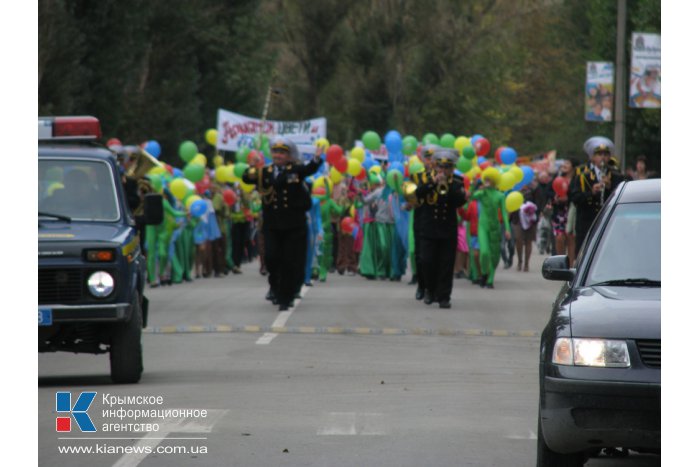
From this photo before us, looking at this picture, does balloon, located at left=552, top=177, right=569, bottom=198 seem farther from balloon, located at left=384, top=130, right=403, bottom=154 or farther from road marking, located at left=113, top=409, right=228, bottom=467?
road marking, located at left=113, top=409, right=228, bottom=467

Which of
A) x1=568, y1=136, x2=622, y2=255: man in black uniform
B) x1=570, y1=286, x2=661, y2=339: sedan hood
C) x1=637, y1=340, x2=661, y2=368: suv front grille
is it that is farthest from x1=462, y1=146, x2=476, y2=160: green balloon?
x1=637, y1=340, x2=661, y2=368: suv front grille

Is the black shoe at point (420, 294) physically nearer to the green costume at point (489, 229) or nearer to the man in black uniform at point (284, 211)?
the man in black uniform at point (284, 211)

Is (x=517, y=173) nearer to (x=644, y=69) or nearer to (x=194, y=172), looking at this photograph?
(x=194, y=172)

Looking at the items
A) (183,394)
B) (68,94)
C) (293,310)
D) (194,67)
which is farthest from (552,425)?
(194,67)

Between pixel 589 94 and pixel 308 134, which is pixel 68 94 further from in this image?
pixel 589 94

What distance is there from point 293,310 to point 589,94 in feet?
52.9

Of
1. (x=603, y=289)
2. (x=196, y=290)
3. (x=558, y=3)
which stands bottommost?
(x=196, y=290)

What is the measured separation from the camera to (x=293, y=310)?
21.2 meters

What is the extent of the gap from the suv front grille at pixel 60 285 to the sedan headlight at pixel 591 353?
5.26 metres

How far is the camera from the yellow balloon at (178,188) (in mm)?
28438

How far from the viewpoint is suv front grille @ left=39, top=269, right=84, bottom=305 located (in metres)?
12.4

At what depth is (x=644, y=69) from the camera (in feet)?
113

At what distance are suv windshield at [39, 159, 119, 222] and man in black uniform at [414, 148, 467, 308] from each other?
826cm

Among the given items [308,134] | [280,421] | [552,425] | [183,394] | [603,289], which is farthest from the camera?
[308,134]
